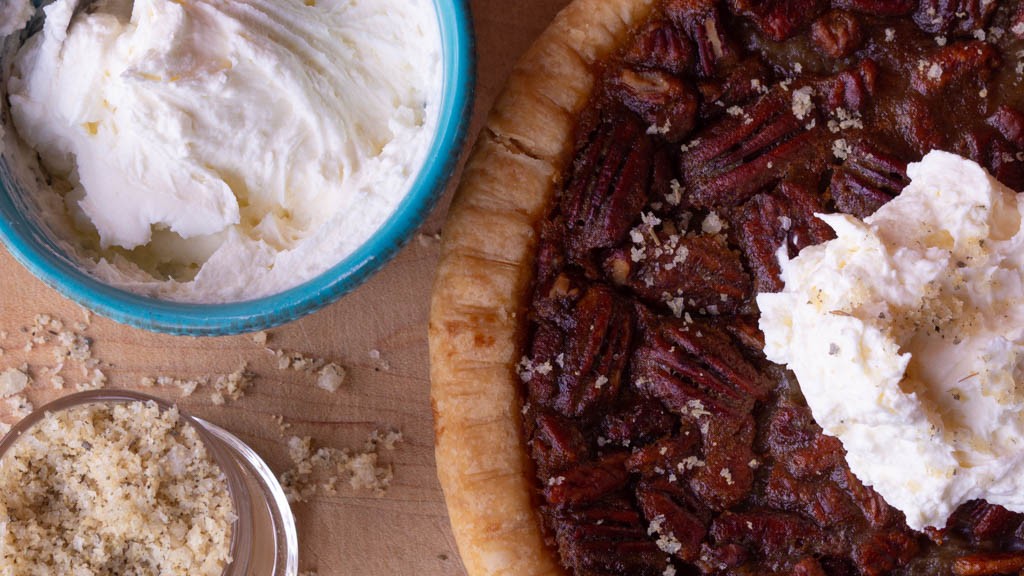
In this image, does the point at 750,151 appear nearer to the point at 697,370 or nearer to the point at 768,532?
the point at 697,370

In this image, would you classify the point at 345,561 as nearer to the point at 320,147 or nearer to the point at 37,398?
the point at 37,398

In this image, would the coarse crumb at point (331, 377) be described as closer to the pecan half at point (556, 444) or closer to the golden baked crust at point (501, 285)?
the golden baked crust at point (501, 285)

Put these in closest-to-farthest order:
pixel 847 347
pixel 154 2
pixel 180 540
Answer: pixel 847 347 → pixel 154 2 → pixel 180 540

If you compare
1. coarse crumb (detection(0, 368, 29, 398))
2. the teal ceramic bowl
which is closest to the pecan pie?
the teal ceramic bowl

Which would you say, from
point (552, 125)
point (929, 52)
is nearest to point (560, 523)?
point (552, 125)

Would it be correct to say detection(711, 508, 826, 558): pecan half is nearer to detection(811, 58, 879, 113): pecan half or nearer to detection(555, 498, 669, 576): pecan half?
detection(555, 498, 669, 576): pecan half

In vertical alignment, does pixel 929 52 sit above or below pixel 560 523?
above

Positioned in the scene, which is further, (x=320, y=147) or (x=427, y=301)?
(x=427, y=301)

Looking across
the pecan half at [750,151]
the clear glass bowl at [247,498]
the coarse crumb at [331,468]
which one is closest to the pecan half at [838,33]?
the pecan half at [750,151]
